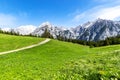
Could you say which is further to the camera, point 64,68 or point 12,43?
point 12,43

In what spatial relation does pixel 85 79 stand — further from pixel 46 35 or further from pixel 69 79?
pixel 46 35

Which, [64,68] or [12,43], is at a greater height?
[12,43]

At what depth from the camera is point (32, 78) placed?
20.9m

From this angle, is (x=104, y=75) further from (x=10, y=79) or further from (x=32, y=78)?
(x=10, y=79)

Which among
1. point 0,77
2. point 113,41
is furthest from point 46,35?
point 0,77

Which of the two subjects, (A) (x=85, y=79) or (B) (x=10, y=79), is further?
(B) (x=10, y=79)

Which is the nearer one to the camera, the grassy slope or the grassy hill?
the grassy hill

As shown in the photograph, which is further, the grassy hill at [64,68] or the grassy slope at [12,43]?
the grassy slope at [12,43]

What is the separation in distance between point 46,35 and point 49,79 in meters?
148

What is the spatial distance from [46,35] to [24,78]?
145645mm

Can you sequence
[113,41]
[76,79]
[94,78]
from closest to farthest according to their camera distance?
1. [94,78]
2. [76,79]
3. [113,41]

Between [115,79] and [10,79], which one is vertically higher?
[115,79]

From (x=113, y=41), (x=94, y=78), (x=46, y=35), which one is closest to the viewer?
(x=94, y=78)

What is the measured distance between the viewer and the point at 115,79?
13.4 m
